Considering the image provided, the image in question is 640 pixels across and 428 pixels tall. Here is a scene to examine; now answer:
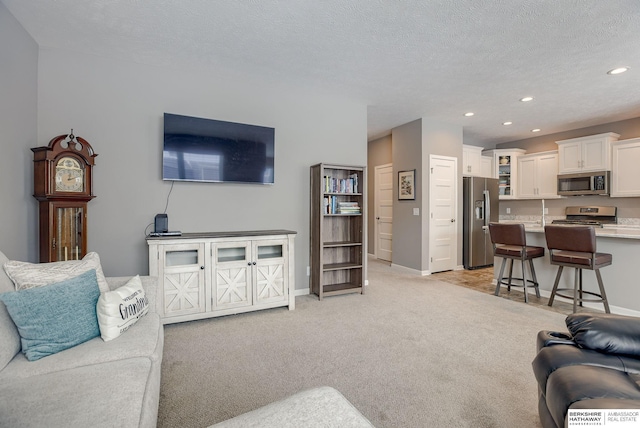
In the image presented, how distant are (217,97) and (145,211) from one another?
1.51 m

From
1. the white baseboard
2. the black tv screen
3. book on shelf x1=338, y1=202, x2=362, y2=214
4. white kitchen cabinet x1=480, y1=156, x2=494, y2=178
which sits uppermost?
white kitchen cabinet x1=480, y1=156, x2=494, y2=178

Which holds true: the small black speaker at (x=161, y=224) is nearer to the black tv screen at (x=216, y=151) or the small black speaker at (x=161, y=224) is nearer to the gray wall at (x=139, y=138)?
the gray wall at (x=139, y=138)

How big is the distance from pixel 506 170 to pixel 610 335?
6.18 meters

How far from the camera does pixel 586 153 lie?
17.7ft

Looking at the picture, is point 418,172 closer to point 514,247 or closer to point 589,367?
point 514,247

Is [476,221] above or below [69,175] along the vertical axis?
below

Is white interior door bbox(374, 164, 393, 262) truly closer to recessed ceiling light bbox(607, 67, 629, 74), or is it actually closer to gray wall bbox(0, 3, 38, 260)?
recessed ceiling light bbox(607, 67, 629, 74)

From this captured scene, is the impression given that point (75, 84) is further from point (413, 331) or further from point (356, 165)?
point (413, 331)

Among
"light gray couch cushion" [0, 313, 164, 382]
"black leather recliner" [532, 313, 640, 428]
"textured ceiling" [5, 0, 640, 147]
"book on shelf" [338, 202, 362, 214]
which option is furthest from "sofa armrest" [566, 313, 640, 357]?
"book on shelf" [338, 202, 362, 214]

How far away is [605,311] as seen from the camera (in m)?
3.30

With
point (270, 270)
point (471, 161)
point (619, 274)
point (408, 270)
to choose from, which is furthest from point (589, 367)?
point (471, 161)

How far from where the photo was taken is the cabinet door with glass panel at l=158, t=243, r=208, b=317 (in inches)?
113

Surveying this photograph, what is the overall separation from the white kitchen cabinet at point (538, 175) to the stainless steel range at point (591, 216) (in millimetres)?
426

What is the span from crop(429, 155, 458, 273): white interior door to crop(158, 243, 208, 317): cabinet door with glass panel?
3.84 m
